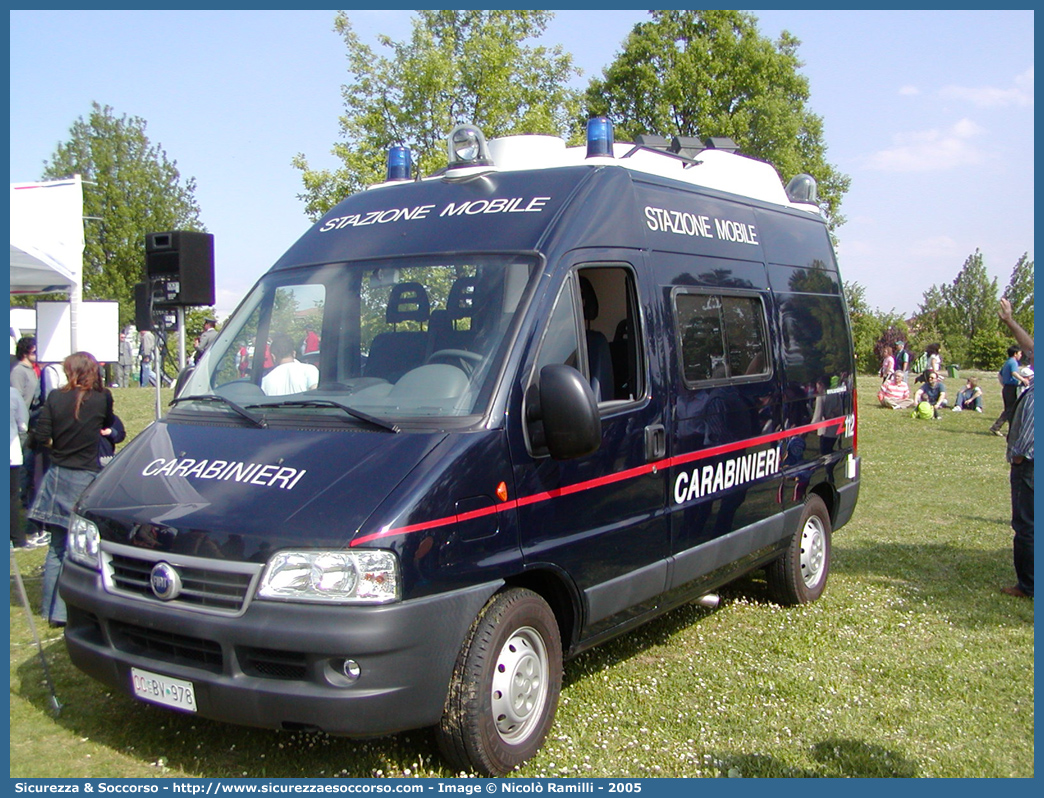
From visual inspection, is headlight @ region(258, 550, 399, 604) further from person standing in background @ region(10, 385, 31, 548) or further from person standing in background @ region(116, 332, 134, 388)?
person standing in background @ region(116, 332, 134, 388)

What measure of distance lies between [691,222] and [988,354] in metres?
50.0

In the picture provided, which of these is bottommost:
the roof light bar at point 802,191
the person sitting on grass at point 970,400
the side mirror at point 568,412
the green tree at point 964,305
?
the person sitting on grass at point 970,400

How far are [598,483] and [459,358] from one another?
38.1 inches

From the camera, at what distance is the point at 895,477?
14.7 m

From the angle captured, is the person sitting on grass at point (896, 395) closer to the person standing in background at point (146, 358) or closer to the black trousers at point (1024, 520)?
the black trousers at point (1024, 520)

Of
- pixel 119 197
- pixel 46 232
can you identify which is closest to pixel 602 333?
pixel 46 232

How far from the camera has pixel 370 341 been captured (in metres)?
4.94

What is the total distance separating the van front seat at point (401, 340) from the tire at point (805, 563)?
3607mm

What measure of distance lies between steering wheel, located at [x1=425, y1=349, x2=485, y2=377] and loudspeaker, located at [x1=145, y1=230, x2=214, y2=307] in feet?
17.6

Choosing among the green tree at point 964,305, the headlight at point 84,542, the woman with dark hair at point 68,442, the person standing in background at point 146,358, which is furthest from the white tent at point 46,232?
the green tree at point 964,305

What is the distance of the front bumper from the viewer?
3795mm

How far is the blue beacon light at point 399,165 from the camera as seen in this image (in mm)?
6332

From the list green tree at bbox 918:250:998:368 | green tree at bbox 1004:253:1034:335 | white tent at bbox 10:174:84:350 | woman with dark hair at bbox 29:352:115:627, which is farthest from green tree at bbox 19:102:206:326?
green tree at bbox 1004:253:1034:335
